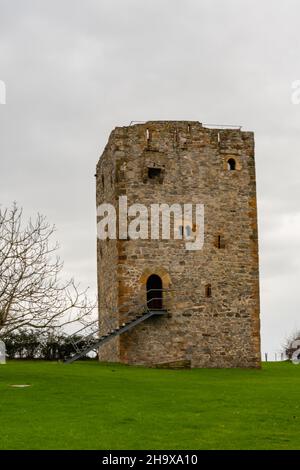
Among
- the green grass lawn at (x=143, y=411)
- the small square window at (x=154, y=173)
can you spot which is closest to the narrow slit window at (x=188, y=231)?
the small square window at (x=154, y=173)

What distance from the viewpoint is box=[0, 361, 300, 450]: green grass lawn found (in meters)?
15.4

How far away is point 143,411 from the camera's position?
19125 mm

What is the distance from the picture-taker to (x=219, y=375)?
31.7 m

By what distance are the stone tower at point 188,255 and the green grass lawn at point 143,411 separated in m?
6.31

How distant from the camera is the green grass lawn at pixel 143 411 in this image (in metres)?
15.4

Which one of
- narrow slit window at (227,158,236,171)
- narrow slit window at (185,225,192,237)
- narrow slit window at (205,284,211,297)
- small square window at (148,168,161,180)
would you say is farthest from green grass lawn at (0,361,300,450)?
narrow slit window at (227,158,236,171)

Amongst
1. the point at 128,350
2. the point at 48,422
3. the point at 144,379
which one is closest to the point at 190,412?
the point at 48,422

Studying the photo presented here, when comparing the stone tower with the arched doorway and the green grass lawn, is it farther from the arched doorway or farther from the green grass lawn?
the green grass lawn

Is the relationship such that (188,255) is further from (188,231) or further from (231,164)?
(231,164)

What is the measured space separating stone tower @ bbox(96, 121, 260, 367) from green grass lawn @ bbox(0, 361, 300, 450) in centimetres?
631

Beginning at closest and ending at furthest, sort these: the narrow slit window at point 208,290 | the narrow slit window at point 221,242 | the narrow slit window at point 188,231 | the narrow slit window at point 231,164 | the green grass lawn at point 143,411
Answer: the green grass lawn at point 143,411
the narrow slit window at point 208,290
the narrow slit window at point 188,231
the narrow slit window at point 221,242
the narrow slit window at point 231,164

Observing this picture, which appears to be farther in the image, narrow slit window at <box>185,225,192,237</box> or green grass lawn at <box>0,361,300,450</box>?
narrow slit window at <box>185,225,192,237</box>

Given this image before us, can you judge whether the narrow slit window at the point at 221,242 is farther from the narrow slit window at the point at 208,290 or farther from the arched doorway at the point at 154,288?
the arched doorway at the point at 154,288
